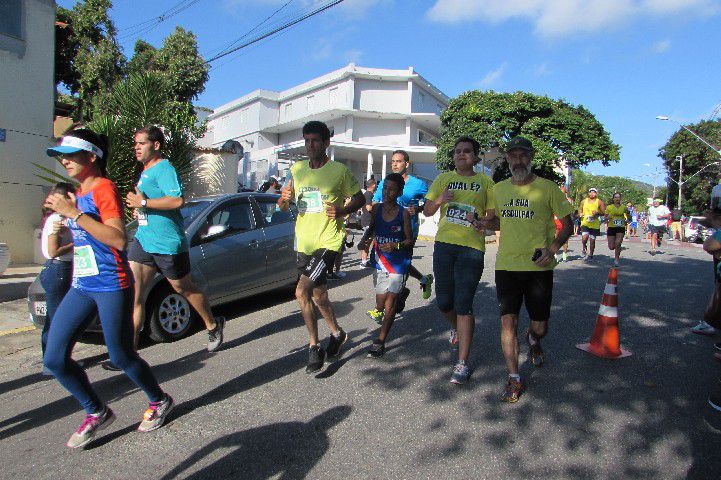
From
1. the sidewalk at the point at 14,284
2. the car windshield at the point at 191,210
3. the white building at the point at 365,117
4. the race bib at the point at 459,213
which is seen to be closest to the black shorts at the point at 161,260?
the car windshield at the point at 191,210

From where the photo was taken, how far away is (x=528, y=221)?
3799 mm

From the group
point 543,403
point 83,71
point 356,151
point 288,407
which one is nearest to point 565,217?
point 543,403

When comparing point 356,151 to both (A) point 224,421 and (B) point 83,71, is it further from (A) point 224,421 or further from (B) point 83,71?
(A) point 224,421

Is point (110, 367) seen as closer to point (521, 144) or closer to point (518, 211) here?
point (518, 211)

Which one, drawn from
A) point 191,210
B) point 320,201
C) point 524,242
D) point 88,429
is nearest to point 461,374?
point 524,242

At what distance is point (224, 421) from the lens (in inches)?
134

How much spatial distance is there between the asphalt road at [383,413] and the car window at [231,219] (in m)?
1.27

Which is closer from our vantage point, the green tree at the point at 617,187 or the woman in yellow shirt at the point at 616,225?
the woman in yellow shirt at the point at 616,225

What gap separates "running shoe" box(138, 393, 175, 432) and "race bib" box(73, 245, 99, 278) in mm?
956

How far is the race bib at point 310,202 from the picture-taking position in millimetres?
4195

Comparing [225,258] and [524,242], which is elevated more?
[524,242]

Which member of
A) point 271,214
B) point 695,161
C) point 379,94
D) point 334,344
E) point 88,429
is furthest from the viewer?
point 695,161

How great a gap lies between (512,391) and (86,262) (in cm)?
289

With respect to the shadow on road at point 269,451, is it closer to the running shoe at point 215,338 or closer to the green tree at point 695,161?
the running shoe at point 215,338
